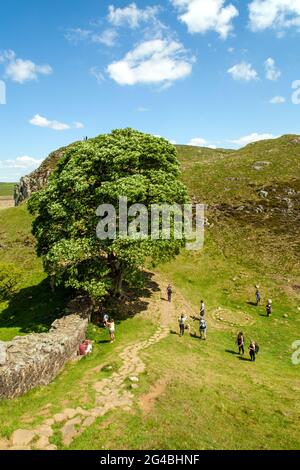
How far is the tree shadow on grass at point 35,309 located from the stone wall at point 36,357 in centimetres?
681

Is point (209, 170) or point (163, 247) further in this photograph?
point (209, 170)

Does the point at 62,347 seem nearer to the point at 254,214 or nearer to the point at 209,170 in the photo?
the point at 254,214

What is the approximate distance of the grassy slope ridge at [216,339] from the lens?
18734 mm

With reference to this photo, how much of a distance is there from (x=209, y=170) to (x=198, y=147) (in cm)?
6475

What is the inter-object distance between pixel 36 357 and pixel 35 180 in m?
92.7

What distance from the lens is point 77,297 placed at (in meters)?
39.9

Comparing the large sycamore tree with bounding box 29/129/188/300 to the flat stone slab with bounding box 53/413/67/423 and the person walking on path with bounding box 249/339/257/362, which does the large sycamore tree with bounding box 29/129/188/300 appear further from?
the flat stone slab with bounding box 53/413/67/423

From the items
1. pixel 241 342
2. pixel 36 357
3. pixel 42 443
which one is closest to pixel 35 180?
pixel 241 342

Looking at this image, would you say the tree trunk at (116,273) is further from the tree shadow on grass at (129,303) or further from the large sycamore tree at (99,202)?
the tree shadow on grass at (129,303)

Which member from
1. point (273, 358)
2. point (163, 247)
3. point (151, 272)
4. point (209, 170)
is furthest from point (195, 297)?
point (209, 170)

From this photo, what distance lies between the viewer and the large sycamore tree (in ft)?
115

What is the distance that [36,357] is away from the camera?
78.0ft

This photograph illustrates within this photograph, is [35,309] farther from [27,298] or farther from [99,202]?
[99,202]

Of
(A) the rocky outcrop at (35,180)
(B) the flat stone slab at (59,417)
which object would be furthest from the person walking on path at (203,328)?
(A) the rocky outcrop at (35,180)
